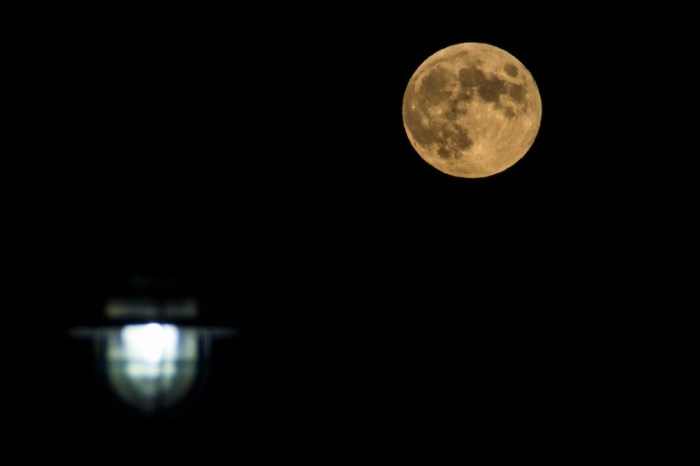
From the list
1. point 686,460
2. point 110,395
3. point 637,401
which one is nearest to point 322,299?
point 110,395

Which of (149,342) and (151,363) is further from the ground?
→ (149,342)

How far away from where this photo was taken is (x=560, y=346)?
26.8 feet

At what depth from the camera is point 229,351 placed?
770 centimetres

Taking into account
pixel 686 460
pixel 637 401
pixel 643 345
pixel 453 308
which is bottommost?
pixel 686 460

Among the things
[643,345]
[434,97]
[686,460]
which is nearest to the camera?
[434,97]

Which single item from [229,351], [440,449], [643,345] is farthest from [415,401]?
[643,345]

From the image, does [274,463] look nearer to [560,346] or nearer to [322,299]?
[322,299]

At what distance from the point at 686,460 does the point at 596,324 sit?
1499mm

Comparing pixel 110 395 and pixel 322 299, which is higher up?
pixel 322 299

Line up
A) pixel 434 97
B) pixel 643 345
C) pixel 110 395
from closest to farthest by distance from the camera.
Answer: pixel 434 97, pixel 110 395, pixel 643 345

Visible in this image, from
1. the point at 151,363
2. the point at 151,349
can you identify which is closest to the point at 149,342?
the point at 151,349

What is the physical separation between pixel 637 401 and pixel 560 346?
0.86m

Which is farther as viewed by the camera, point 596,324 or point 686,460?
point 596,324

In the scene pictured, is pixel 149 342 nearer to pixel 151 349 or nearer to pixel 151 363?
pixel 151 349
